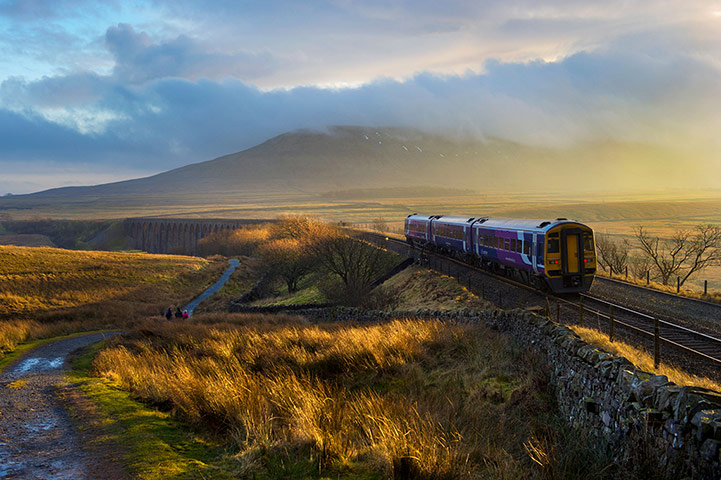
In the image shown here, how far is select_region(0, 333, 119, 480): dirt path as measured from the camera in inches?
243

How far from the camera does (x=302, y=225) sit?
62.7 metres

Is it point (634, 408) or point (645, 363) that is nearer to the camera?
point (634, 408)

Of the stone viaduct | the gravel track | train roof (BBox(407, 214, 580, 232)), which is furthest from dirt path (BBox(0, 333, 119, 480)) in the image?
the stone viaduct

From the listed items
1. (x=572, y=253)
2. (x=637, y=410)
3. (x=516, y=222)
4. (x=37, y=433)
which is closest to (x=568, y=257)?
(x=572, y=253)

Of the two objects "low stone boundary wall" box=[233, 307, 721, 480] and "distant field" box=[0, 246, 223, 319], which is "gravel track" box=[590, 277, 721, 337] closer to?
"low stone boundary wall" box=[233, 307, 721, 480]

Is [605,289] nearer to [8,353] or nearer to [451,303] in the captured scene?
[451,303]

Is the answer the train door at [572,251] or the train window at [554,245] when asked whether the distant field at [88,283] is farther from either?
the train door at [572,251]

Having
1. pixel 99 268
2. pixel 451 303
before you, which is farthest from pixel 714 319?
pixel 99 268

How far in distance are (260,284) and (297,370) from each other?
47.8 m

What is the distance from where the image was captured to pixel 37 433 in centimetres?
775

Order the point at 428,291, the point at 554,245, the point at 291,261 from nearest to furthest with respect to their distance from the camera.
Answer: the point at 554,245
the point at 428,291
the point at 291,261

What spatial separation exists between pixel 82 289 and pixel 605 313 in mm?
45773

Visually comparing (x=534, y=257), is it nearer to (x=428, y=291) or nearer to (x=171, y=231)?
(x=428, y=291)

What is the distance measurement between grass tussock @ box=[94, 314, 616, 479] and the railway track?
14.5 feet
